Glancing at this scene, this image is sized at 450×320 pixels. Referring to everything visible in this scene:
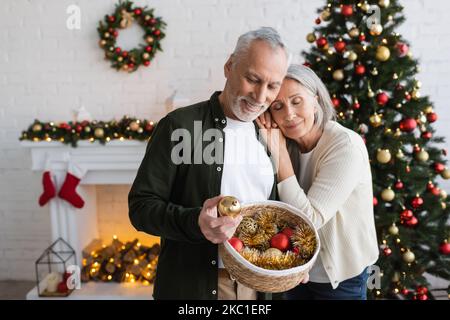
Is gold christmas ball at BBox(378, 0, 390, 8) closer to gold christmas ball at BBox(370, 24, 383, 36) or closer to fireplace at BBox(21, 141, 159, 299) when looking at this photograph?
gold christmas ball at BBox(370, 24, 383, 36)

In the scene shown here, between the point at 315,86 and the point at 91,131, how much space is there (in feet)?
5.82

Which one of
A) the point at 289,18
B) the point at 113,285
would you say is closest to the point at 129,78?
the point at 289,18

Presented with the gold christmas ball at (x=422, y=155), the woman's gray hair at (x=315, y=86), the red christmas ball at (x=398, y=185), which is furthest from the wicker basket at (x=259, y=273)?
the gold christmas ball at (x=422, y=155)

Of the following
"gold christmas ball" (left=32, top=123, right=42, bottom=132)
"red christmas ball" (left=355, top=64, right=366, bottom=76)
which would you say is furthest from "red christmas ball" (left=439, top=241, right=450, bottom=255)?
"gold christmas ball" (left=32, top=123, right=42, bottom=132)

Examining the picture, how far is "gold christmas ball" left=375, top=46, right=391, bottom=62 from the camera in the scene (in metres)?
2.06

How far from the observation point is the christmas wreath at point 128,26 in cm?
284

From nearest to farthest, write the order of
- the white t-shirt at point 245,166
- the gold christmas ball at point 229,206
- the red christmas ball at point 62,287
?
the gold christmas ball at point 229,206 → the white t-shirt at point 245,166 → the red christmas ball at point 62,287

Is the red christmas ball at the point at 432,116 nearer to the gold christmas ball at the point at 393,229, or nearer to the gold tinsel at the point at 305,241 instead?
the gold christmas ball at the point at 393,229

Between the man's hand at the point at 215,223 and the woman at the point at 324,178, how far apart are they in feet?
1.08

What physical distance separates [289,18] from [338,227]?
6.15ft

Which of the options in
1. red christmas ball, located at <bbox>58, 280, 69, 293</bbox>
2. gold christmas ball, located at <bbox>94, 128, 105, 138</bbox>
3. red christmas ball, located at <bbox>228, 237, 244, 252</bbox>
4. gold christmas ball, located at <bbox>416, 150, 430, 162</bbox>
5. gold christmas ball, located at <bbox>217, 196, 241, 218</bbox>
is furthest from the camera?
red christmas ball, located at <bbox>58, 280, 69, 293</bbox>

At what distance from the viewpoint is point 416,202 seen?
2.18 m

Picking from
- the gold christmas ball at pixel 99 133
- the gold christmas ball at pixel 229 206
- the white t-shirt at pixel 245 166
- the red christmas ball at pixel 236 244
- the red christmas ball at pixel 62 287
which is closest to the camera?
the gold christmas ball at pixel 229 206

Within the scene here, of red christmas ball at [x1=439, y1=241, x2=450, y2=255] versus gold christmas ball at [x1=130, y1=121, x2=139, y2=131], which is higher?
gold christmas ball at [x1=130, y1=121, x2=139, y2=131]
